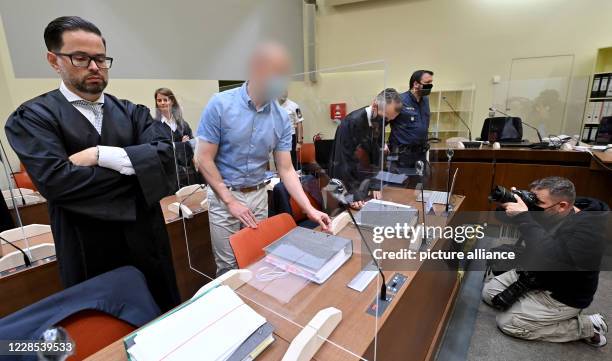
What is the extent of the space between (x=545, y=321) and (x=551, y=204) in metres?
0.70

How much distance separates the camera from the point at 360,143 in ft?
3.03

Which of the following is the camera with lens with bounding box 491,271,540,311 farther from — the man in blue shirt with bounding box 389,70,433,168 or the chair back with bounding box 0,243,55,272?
the chair back with bounding box 0,243,55,272

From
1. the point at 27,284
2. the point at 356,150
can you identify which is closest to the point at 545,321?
the point at 356,150

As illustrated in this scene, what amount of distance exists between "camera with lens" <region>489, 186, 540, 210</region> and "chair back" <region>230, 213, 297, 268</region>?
3.82ft

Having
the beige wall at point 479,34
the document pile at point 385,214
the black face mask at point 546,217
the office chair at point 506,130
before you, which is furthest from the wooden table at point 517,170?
the beige wall at point 479,34

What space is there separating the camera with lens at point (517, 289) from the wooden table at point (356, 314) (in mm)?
816

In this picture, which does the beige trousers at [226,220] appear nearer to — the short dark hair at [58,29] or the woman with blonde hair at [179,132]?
the woman with blonde hair at [179,132]

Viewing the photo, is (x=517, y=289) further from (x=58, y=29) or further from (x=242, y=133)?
(x=58, y=29)

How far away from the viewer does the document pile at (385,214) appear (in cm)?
112

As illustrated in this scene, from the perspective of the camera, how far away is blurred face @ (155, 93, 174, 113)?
6.36 ft

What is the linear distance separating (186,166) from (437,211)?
1.47m

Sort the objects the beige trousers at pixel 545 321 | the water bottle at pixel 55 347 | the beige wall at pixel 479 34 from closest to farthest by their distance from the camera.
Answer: the water bottle at pixel 55 347 → the beige trousers at pixel 545 321 → the beige wall at pixel 479 34

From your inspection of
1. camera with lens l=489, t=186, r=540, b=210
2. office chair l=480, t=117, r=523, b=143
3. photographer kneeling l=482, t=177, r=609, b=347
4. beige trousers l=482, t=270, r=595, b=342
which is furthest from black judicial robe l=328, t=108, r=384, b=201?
office chair l=480, t=117, r=523, b=143

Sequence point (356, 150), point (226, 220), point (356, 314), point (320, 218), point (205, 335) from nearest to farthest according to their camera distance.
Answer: point (205, 335) → point (356, 314) → point (356, 150) → point (320, 218) → point (226, 220)
